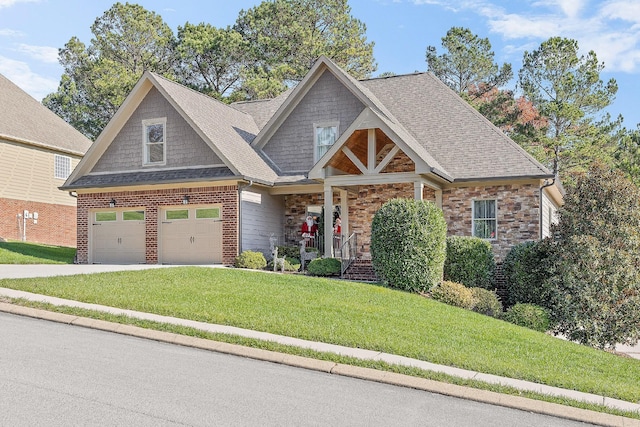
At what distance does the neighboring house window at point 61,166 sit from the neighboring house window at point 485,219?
2175 centimetres

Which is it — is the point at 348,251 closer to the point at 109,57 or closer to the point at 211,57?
the point at 211,57

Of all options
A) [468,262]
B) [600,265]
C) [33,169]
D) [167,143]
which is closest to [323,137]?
[167,143]

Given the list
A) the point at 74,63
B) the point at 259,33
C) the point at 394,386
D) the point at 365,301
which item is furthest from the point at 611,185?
the point at 74,63

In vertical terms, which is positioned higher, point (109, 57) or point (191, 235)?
point (109, 57)

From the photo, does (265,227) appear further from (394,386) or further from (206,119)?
(394,386)

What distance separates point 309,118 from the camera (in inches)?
880

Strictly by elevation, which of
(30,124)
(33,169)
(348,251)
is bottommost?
(348,251)

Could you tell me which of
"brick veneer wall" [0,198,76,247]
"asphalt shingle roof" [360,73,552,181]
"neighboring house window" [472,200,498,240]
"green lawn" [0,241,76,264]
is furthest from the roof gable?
"brick veneer wall" [0,198,76,247]

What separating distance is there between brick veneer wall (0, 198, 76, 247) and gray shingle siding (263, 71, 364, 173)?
13.9 meters

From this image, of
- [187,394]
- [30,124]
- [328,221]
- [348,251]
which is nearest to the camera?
[187,394]

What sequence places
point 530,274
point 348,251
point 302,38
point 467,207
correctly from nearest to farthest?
point 530,274 < point 467,207 < point 348,251 < point 302,38

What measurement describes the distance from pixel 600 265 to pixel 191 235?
40.7 ft

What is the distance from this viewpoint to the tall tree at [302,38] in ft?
133

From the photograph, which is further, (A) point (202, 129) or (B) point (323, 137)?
(B) point (323, 137)
